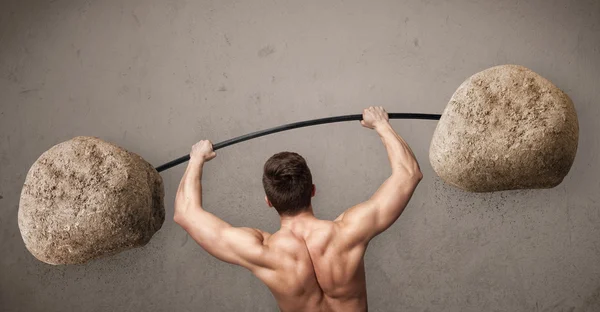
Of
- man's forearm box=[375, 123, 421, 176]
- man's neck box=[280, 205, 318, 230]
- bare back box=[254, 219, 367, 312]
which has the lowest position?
bare back box=[254, 219, 367, 312]

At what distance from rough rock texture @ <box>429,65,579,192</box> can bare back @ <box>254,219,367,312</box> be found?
0.68m

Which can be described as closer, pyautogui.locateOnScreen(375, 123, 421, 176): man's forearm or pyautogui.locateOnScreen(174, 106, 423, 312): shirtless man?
pyautogui.locateOnScreen(174, 106, 423, 312): shirtless man

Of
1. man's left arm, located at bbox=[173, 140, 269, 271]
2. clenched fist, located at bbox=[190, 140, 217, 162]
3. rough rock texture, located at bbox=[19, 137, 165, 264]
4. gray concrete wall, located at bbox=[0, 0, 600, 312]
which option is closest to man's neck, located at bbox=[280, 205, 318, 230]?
man's left arm, located at bbox=[173, 140, 269, 271]

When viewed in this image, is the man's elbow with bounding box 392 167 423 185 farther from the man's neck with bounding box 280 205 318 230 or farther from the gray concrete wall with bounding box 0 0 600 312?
the gray concrete wall with bounding box 0 0 600 312

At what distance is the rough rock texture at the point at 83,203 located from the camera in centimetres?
209

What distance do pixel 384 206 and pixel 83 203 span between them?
120 cm

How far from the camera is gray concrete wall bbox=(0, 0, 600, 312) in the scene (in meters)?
2.87

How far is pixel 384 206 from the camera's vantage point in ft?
6.30

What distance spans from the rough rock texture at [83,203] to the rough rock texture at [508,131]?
1338mm

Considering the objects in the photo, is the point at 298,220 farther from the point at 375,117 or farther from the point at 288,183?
the point at 375,117

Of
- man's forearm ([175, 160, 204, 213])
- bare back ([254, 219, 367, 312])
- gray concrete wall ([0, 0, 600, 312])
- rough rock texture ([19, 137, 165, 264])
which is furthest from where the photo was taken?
gray concrete wall ([0, 0, 600, 312])

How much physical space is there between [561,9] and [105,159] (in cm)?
249

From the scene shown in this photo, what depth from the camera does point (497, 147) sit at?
2164 millimetres

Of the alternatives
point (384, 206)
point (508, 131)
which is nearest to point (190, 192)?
point (384, 206)
